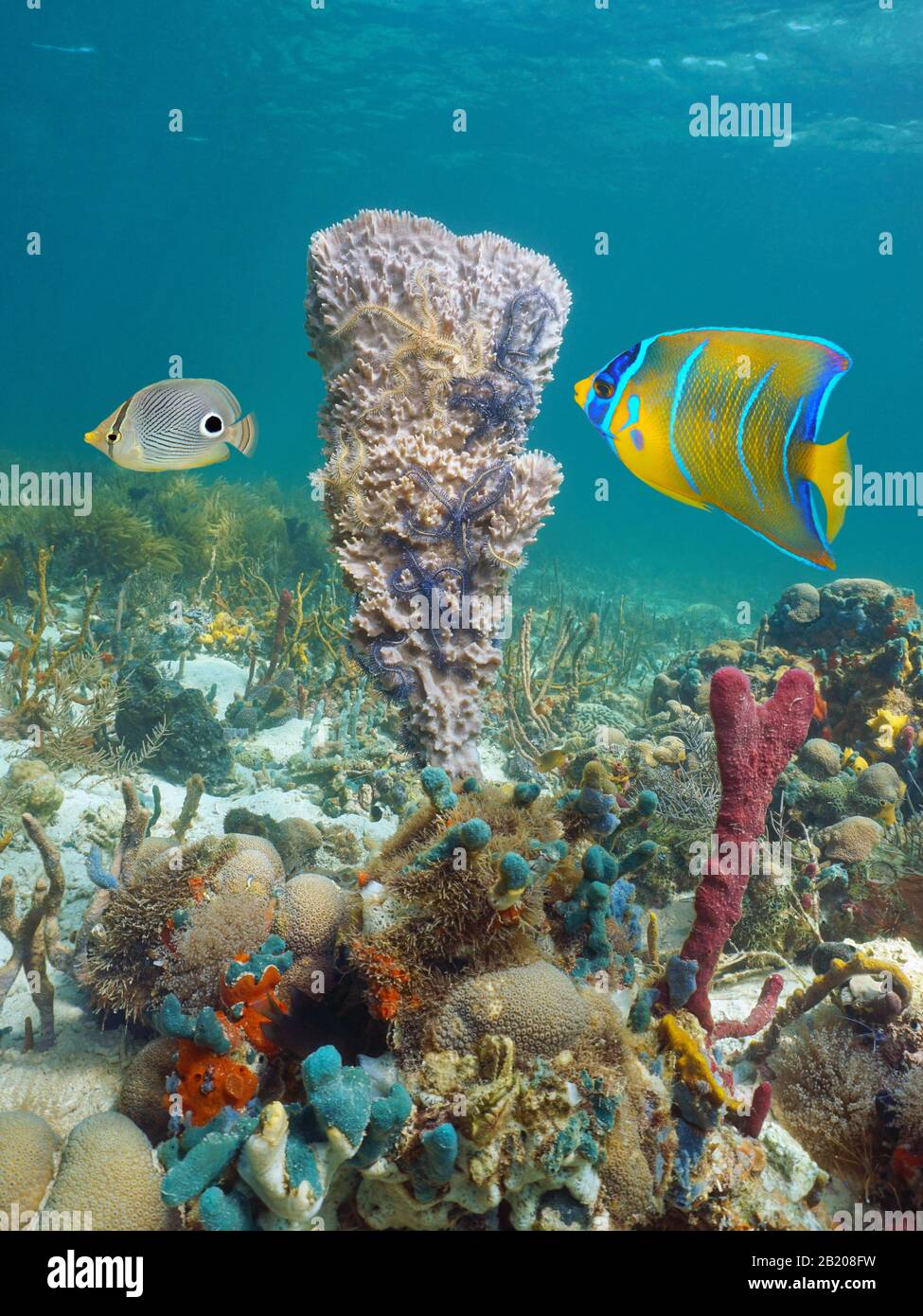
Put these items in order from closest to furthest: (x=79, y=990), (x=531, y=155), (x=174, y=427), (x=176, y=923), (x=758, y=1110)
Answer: (x=758, y=1110), (x=176, y=923), (x=79, y=990), (x=174, y=427), (x=531, y=155)

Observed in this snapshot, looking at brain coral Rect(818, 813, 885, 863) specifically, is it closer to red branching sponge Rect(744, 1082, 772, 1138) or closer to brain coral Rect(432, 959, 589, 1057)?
red branching sponge Rect(744, 1082, 772, 1138)

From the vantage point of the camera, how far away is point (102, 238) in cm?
6988

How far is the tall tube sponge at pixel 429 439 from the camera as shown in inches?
120

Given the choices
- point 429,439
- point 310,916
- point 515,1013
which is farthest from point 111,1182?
point 429,439

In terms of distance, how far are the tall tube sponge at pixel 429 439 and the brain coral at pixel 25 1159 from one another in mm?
2055

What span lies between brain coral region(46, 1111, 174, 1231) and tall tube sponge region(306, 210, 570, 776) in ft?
6.13

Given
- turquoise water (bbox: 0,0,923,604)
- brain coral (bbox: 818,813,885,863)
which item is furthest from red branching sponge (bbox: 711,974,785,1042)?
turquoise water (bbox: 0,0,923,604)

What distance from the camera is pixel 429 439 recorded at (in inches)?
122

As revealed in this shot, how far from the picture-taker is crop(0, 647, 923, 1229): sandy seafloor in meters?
2.70

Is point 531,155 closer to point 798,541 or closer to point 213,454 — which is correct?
point 213,454

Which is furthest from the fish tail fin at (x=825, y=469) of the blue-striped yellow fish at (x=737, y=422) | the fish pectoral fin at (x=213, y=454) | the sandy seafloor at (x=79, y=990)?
the fish pectoral fin at (x=213, y=454)

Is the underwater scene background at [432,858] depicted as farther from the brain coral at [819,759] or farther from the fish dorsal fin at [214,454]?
the fish dorsal fin at [214,454]

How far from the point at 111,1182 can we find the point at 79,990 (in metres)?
1.35
